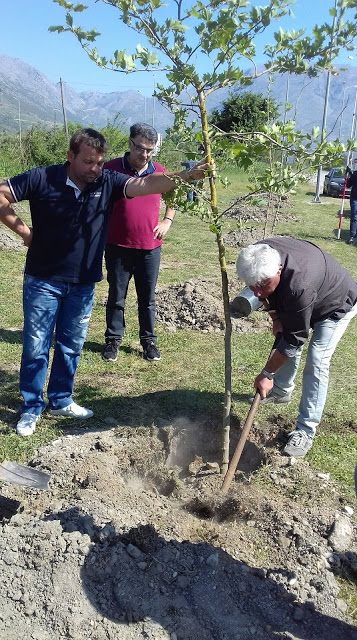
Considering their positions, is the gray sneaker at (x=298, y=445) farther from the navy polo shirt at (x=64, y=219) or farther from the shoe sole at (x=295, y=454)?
the navy polo shirt at (x=64, y=219)

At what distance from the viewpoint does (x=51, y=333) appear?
12.6ft

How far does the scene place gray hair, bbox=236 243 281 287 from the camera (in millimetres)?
2934

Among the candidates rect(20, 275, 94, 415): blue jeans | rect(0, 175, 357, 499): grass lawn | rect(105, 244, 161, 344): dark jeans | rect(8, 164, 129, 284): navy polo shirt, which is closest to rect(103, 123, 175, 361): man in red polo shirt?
rect(105, 244, 161, 344): dark jeans

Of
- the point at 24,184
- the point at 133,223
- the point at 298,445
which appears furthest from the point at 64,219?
the point at 298,445

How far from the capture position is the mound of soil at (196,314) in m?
6.29

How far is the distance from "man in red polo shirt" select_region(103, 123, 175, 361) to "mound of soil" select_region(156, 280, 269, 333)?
1097 millimetres

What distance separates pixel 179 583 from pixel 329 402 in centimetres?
250

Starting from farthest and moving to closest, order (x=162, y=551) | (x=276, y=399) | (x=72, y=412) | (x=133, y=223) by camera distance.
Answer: (x=133, y=223) < (x=276, y=399) < (x=72, y=412) < (x=162, y=551)

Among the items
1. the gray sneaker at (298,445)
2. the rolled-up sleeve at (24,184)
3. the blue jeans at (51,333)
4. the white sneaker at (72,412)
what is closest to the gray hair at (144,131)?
the rolled-up sleeve at (24,184)

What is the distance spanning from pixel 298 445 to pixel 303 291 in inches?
50.6

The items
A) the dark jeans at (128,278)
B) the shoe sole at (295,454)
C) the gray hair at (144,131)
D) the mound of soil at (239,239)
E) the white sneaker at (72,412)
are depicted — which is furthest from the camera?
the mound of soil at (239,239)

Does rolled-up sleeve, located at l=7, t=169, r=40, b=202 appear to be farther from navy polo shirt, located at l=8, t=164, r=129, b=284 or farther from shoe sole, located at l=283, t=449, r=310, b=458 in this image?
shoe sole, located at l=283, t=449, r=310, b=458

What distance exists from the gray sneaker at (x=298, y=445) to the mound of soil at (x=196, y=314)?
2470 millimetres

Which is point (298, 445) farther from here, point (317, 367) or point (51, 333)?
point (51, 333)
